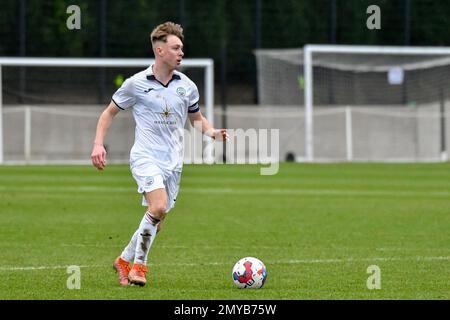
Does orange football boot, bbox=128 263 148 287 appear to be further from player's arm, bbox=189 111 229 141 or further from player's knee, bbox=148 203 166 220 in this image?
player's arm, bbox=189 111 229 141

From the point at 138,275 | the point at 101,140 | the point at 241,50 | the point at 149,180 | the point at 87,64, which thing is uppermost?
the point at 241,50

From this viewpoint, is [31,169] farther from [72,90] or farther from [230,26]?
[230,26]

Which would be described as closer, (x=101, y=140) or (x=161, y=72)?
(x=101, y=140)

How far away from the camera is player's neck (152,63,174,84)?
10.4 metres

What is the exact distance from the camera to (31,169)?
3178 cm

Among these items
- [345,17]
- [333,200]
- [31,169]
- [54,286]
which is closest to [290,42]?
[345,17]

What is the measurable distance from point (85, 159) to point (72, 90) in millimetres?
2305

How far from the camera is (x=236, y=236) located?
15.0 m

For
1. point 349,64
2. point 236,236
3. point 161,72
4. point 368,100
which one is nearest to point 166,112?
point 161,72

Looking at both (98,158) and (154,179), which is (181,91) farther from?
(98,158)

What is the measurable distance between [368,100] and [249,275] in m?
30.0

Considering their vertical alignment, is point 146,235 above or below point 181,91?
below

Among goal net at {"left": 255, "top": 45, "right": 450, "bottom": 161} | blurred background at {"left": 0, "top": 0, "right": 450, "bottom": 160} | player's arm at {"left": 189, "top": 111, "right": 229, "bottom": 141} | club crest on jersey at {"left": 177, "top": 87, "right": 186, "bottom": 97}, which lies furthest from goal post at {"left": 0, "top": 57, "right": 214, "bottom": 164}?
club crest on jersey at {"left": 177, "top": 87, "right": 186, "bottom": 97}
